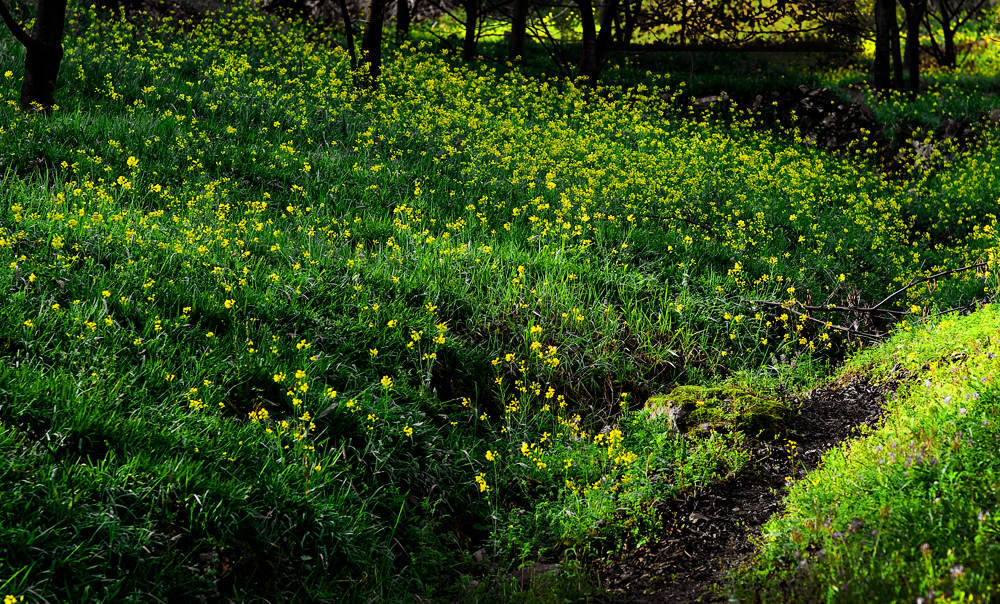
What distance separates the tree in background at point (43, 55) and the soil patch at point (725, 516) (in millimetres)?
7252

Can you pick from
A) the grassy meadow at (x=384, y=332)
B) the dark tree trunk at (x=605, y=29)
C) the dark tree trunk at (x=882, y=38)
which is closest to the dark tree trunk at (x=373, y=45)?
Result: the grassy meadow at (x=384, y=332)

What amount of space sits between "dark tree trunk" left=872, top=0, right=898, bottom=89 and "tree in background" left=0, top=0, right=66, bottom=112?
50.0 ft

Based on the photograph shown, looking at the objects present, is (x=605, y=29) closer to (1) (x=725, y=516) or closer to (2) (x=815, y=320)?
(2) (x=815, y=320)

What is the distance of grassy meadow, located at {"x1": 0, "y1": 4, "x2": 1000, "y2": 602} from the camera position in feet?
10.1

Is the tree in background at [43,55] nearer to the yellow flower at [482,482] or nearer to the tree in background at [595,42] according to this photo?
the yellow flower at [482,482]

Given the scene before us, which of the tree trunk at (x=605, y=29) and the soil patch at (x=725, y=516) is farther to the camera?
the tree trunk at (x=605, y=29)

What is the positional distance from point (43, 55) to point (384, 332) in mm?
5186

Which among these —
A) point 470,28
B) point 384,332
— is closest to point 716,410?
point 384,332

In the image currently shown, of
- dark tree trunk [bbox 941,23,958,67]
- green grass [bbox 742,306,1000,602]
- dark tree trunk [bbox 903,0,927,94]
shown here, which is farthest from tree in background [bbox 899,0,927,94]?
green grass [bbox 742,306,1000,602]

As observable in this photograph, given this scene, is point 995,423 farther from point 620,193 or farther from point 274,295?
point 620,193

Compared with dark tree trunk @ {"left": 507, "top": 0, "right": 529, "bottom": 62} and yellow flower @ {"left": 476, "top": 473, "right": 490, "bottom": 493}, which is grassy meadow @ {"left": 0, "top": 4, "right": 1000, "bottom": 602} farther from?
dark tree trunk @ {"left": 507, "top": 0, "right": 529, "bottom": 62}

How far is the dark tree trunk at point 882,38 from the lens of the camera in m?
14.9

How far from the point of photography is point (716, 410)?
4676mm

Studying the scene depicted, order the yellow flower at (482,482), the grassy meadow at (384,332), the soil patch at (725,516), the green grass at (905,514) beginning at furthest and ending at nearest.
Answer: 1. the yellow flower at (482,482)
2. the soil patch at (725,516)
3. the grassy meadow at (384,332)
4. the green grass at (905,514)
